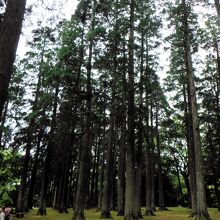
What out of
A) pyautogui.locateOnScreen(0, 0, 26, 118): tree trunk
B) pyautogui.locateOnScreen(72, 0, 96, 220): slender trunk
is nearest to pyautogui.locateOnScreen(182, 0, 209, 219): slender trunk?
pyautogui.locateOnScreen(72, 0, 96, 220): slender trunk

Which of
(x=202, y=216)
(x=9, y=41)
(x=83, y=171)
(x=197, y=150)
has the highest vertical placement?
(x=197, y=150)

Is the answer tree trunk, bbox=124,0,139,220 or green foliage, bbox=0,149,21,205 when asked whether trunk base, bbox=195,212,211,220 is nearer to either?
tree trunk, bbox=124,0,139,220

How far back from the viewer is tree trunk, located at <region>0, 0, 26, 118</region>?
4.75 meters

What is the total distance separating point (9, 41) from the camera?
199 inches

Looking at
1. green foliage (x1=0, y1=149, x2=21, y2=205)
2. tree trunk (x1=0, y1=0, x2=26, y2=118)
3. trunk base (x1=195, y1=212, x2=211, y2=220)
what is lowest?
trunk base (x1=195, y1=212, x2=211, y2=220)

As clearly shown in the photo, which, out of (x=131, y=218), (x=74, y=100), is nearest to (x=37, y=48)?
(x=74, y=100)

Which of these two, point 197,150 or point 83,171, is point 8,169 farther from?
point 197,150

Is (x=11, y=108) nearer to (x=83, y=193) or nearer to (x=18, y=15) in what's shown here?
(x=83, y=193)

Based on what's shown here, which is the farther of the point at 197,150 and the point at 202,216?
the point at 197,150

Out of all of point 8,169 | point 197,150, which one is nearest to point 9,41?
point 197,150

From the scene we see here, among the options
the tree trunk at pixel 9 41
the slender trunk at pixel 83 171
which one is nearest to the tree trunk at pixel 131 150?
the slender trunk at pixel 83 171

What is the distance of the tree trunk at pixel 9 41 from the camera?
4750mm

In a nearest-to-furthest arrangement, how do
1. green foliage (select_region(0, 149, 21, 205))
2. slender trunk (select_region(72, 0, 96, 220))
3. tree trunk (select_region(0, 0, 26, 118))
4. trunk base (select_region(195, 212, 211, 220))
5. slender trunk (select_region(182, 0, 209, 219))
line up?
1. tree trunk (select_region(0, 0, 26, 118))
2. trunk base (select_region(195, 212, 211, 220))
3. slender trunk (select_region(182, 0, 209, 219))
4. slender trunk (select_region(72, 0, 96, 220))
5. green foliage (select_region(0, 149, 21, 205))

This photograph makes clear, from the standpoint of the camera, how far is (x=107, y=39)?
1973 cm
